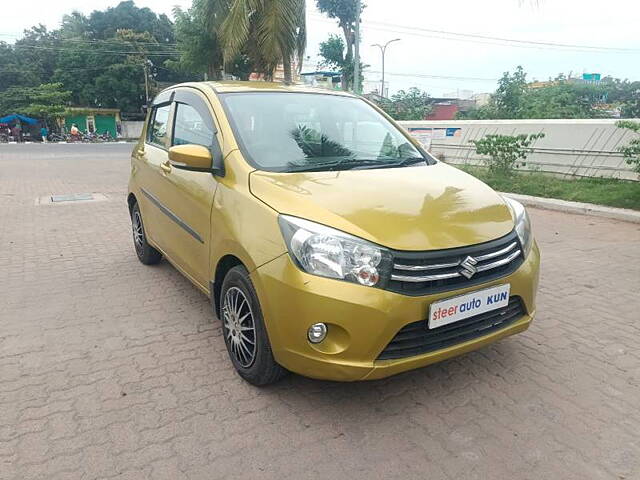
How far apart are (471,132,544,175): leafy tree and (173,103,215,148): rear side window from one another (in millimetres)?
7515

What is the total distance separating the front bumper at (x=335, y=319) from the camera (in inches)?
87.5

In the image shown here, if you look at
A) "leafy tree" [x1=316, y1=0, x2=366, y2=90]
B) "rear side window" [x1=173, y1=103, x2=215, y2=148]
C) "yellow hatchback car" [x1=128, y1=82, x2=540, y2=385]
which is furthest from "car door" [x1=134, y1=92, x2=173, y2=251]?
"leafy tree" [x1=316, y1=0, x2=366, y2=90]

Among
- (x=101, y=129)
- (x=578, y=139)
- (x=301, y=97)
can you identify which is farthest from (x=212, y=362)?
(x=101, y=129)

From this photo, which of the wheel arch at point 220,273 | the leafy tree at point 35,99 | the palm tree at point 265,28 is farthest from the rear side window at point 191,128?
the leafy tree at point 35,99

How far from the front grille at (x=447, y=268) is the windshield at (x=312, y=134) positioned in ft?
3.27

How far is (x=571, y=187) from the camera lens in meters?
8.95

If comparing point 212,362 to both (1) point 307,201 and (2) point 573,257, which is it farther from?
(2) point 573,257

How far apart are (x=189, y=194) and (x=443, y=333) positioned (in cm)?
196

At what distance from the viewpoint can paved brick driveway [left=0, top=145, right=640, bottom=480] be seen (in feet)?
7.26

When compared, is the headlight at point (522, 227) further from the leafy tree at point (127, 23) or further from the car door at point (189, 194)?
the leafy tree at point (127, 23)

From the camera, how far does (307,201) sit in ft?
8.21

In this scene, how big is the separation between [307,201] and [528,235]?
1404 mm

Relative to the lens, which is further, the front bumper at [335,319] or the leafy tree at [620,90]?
the leafy tree at [620,90]

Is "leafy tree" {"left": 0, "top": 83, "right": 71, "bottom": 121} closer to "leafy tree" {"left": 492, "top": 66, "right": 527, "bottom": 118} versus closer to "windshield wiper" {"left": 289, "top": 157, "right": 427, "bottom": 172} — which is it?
"leafy tree" {"left": 492, "top": 66, "right": 527, "bottom": 118}
